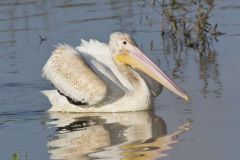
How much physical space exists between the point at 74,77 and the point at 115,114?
0.57 metres

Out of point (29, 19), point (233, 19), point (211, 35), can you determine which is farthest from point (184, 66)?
point (29, 19)

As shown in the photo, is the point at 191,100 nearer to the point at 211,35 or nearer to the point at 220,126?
the point at 220,126

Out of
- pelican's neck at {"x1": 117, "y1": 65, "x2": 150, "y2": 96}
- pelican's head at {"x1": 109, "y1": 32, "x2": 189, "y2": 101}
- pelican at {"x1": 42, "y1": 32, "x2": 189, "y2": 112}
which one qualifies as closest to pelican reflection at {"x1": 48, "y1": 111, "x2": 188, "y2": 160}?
pelican at {"x1": 42, "y1": 32, "x2": 189, "y2": 112}

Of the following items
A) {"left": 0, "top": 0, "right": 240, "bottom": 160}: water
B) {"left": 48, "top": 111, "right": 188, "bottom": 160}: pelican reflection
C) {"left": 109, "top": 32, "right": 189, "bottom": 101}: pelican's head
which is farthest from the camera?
{"left": 109, "top": 32, "right": 189, "bottom": 101}: pelican's head

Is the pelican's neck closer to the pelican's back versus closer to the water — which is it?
the water

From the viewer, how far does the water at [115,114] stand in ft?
26.7

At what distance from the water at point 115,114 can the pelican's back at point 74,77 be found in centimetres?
22

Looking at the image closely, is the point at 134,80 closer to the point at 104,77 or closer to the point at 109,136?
the point at 104,77

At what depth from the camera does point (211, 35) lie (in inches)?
480

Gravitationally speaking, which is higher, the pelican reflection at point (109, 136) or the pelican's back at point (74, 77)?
the pelican's back at point (74, 77)

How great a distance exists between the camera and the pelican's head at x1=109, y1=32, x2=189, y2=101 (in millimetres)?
9623

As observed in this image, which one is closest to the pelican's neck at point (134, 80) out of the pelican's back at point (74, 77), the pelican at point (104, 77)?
the pelican at point (104, 77)

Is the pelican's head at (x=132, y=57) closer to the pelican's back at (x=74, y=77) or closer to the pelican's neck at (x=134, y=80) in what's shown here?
the pelican's neck at (x=134, y=80)

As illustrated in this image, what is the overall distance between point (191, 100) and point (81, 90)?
110cm
